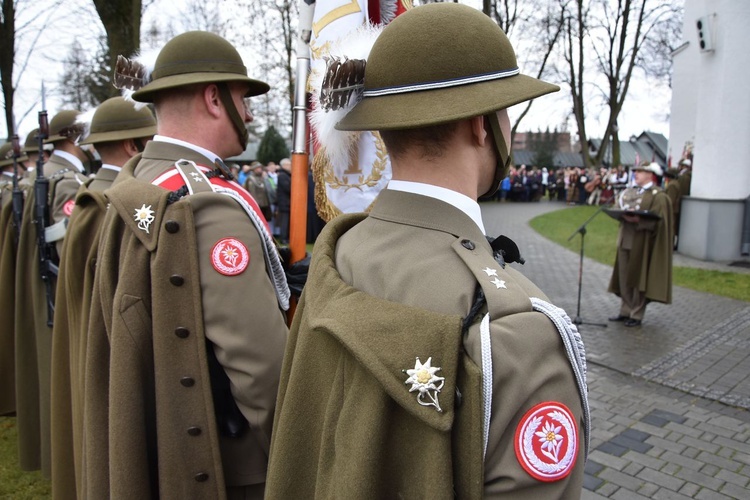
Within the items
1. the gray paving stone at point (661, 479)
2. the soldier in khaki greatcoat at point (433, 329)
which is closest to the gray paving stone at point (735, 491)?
the gray paving stone at point (661, 479)

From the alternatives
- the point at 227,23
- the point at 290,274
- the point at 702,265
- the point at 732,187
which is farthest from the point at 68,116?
the point at 227,23

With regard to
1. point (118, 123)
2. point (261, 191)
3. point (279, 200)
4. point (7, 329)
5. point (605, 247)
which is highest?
point (118, 123)

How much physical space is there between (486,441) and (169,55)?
2.13 m

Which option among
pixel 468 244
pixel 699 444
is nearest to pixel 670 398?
pixel 699 444

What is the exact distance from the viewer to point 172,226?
2.07 meters

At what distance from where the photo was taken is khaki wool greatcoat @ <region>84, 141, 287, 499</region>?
205cm

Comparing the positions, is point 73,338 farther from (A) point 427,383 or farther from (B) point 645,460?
(B) point 645,460

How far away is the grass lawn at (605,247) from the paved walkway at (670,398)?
644 millimetres

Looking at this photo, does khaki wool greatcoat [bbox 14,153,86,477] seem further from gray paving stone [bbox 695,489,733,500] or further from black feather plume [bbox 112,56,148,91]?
gray paving stone [bbox 695,489,733,500]

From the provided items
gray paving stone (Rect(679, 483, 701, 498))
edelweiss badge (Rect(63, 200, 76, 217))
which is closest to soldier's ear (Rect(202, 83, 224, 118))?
edelweiss badge (Rect(63, 200, 76, 217))

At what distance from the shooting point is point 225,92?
101 inches

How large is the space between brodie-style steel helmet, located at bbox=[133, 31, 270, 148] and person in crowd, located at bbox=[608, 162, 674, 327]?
6527 millimetres

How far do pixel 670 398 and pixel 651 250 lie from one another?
113 inches

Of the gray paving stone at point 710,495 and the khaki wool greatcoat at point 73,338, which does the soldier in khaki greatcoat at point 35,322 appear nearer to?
the khaki wool greatcoat at point 73,338
